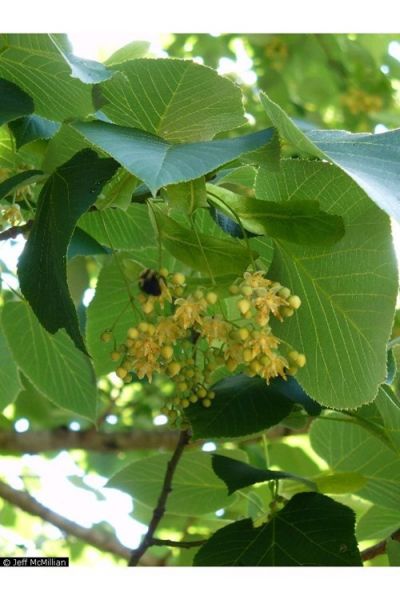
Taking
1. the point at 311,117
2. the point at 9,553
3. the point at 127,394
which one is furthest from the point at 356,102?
the point at 9,553

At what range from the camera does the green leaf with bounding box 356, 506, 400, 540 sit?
5.33 ft

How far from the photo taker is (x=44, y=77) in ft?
3.84

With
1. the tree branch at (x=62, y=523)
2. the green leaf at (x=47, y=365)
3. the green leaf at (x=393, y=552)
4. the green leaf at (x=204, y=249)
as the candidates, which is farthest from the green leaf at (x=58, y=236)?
the tree branch at (x=62, y=523)

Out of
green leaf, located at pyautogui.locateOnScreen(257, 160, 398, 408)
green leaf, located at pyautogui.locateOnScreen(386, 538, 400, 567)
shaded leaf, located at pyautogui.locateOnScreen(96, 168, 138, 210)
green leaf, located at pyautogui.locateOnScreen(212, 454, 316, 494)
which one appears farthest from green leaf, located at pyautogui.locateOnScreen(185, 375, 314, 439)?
shaded leaf, located at pyautogui.locateOnScreen(96, 168, 138, 210)

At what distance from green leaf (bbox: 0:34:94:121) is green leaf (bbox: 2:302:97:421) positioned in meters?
0.41

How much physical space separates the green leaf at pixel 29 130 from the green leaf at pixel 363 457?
0.65m

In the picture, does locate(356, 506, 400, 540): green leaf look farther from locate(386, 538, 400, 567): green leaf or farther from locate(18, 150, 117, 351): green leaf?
locate(18, 150, 117, 351): green leaf

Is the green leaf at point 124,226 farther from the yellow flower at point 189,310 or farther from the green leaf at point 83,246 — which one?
the yellow flower at point 189,310

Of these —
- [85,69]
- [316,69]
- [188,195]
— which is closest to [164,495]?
[188,195]

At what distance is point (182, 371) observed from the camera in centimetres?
123

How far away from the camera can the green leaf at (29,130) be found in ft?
4.03

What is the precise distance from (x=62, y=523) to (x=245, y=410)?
3.22 feet
